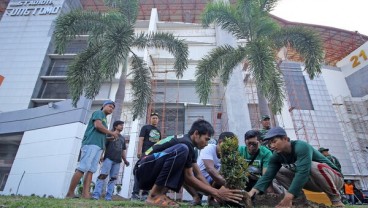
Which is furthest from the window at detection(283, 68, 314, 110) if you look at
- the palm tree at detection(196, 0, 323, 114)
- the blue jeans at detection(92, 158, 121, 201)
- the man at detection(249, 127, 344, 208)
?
the man at detection(249, 127, 344, 208)

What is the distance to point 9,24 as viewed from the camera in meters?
22.1

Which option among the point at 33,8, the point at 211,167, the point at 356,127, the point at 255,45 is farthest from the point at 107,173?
the point at 33,8

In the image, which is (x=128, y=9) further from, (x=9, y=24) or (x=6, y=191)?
(x=9, y=24)

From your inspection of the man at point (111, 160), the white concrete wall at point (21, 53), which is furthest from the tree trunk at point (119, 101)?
the white concrete wall at point (21, 53)

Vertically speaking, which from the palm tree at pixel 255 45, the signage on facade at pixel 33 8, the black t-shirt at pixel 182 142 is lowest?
the black t-shirt at pixel 182 142

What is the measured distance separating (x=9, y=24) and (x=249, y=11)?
22.9 meters

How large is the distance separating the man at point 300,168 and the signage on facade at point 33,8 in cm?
2477

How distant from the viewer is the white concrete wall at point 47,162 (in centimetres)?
1180

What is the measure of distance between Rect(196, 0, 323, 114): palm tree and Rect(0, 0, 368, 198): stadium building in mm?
4659

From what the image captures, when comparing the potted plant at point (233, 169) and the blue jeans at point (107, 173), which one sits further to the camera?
the blue jeans at point (107, 173)

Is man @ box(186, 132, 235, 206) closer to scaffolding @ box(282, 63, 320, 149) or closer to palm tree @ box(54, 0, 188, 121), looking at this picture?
palm tree @ box(54, 0, 188, 121)

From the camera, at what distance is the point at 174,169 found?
227 cm

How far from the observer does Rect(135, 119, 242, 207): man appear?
224 centimetres

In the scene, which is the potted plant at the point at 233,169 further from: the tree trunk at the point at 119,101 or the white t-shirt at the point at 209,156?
the tree trunk at the point at 119,101
